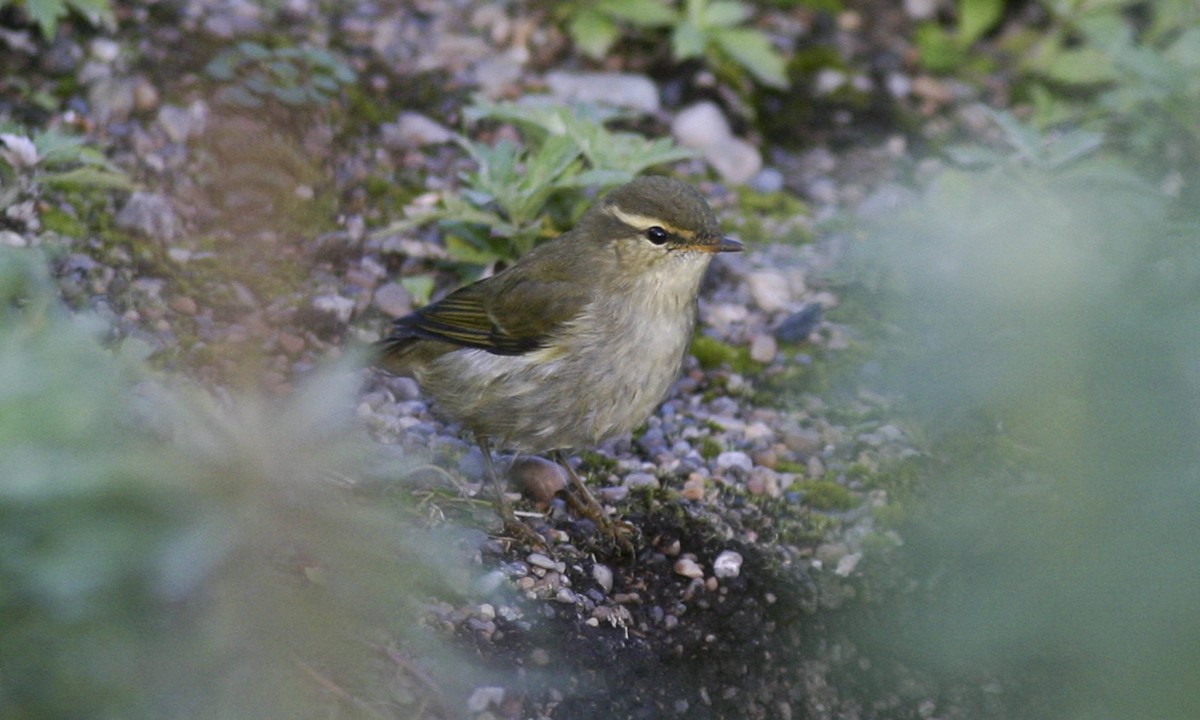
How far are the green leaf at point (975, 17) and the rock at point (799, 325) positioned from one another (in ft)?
9.10

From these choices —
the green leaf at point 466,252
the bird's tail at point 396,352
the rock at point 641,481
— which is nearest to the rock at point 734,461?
the rock at point 641,481

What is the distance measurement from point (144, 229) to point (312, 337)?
0.87m

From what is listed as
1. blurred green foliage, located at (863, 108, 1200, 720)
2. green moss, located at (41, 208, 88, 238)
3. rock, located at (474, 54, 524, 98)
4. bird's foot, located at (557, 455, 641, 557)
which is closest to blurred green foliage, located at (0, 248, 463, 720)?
blurred green foliage, located at (863, 108, 1200, 720)

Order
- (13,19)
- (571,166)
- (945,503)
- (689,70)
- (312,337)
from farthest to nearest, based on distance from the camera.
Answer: (689,70) < (13,19) < (571,166) < (312,337) < (945,503)

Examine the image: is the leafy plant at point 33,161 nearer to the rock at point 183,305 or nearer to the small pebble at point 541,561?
the rock at point 183,305

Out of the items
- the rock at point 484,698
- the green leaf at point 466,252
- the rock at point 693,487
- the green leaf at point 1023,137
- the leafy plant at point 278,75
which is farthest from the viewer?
the leafy plant at point 278,75

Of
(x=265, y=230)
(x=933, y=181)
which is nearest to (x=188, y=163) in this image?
(x=933, y=181)

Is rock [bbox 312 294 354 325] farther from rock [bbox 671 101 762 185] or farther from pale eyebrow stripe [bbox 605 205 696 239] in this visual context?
rock [bbox 671 101 762 185]

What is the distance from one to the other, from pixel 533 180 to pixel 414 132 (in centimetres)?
109

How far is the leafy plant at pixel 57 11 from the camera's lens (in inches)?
193

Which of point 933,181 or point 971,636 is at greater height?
point 971,636

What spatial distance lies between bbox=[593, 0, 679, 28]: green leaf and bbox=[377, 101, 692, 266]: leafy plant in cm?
123

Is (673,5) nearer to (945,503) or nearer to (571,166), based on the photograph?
(571,166)

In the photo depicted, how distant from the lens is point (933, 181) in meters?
6.32
